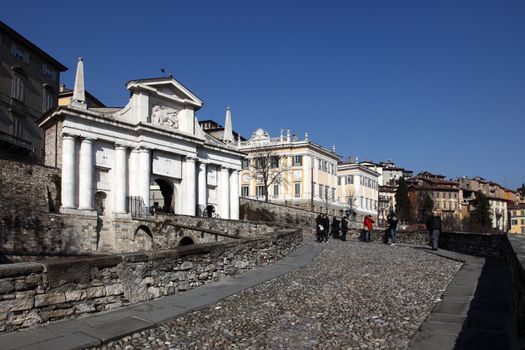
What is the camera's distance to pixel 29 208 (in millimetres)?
28672

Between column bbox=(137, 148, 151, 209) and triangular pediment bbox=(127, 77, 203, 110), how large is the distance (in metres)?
4.97

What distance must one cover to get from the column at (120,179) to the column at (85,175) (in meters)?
2.27

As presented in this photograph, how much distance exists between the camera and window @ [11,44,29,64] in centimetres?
4571

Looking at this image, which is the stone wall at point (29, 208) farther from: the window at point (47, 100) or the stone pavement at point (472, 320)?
the stone pavement at point (472, 320)

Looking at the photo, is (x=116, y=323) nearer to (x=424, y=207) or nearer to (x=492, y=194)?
(x=424, y=207)

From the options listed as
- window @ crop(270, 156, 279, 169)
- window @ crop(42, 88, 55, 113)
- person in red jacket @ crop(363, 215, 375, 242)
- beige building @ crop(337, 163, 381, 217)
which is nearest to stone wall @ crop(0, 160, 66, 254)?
person in red jacket @ crop(363, 215, 375, 242)

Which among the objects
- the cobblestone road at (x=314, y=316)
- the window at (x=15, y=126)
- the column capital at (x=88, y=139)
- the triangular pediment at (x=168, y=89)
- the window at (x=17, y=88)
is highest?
the window at (x=17, y=88)

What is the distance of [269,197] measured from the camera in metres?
76.8

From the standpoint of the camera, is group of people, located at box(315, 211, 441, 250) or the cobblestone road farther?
group of people, located at box(315, 211, 441, 250)

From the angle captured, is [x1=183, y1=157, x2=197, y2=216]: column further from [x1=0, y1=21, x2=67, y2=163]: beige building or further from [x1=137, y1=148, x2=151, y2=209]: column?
[x1=0, y1=21, x2=67, y2=163]: beige building

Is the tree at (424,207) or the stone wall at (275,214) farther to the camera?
A: the tree at (424,207)

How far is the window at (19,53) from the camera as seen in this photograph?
45709mm

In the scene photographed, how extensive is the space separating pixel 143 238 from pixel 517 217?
134 metres

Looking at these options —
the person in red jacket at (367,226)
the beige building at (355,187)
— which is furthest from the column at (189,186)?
the beige building at (355,187)
